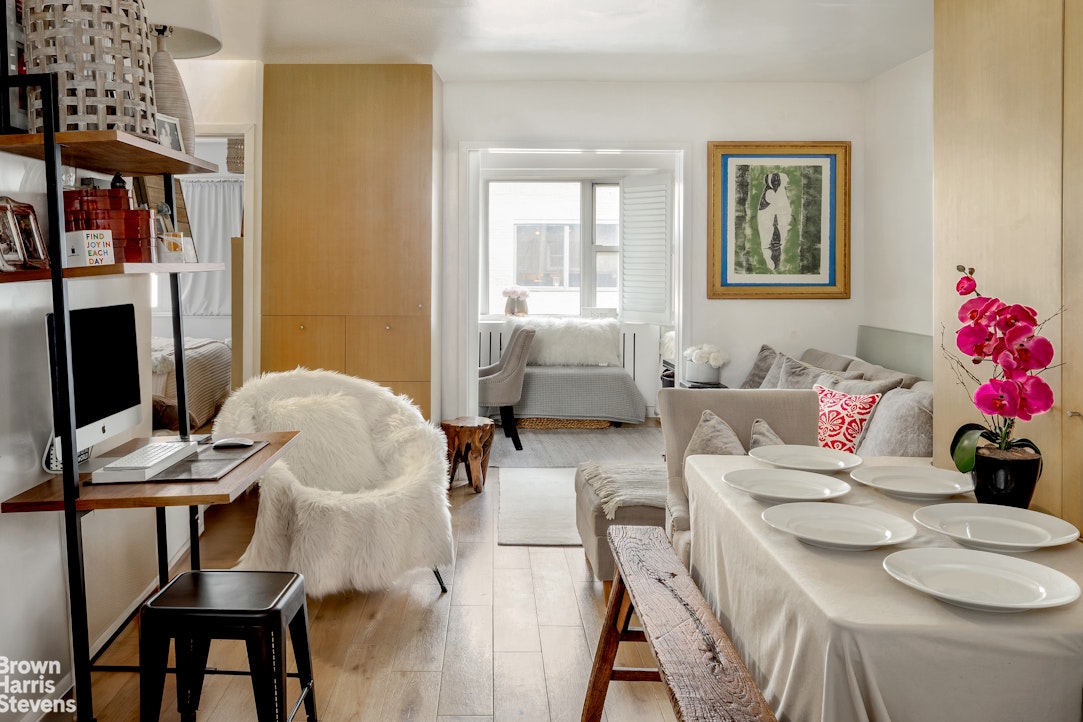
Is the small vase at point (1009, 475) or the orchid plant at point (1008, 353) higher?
the orchid plant at point (1008, 353)

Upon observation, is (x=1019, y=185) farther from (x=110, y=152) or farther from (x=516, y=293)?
(x=516, y=293)

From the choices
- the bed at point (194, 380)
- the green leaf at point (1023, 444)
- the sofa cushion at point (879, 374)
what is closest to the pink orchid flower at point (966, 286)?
the green leaf at point (1023, 444)

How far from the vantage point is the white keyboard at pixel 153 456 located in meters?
2.21

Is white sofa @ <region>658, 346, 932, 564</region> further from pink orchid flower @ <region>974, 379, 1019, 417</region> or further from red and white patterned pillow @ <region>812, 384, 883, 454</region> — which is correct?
pink orchid flower @ <region>974, 379, 1019, 417</region>

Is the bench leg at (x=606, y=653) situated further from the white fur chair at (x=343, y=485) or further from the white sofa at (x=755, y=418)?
the white fur chair at (x=343, y=485)

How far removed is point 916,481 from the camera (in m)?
1.72

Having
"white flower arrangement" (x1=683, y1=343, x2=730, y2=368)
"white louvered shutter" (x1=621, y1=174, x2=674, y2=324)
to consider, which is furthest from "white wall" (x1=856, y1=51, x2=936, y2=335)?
"white louvered shutter" (x1=621, y1=174, x2=674, y2=324)

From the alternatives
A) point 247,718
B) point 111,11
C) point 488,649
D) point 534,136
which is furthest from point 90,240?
point 534,136

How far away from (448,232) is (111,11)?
3417 millimetres

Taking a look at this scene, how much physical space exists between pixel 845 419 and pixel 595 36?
2262 millimetres

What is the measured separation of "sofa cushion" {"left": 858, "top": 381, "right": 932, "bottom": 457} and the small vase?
5.76 ft

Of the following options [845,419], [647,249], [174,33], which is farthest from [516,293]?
[174,33]

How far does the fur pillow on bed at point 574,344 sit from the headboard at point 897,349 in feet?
7.52

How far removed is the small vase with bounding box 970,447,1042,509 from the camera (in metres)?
1.54
